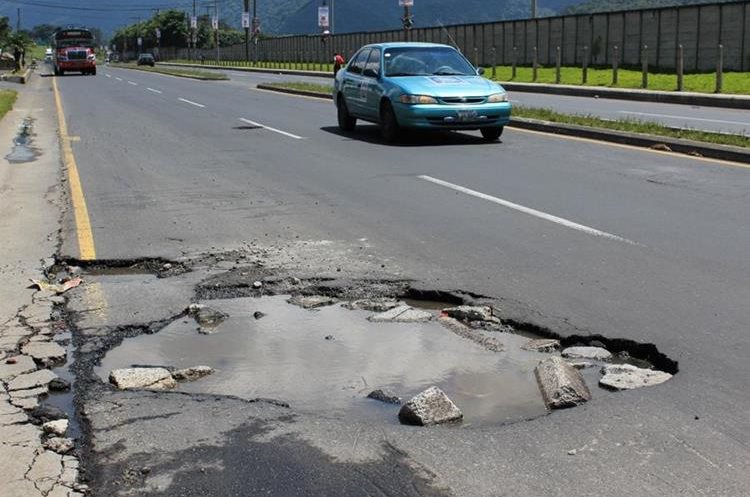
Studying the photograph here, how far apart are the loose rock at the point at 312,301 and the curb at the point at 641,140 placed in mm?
7534

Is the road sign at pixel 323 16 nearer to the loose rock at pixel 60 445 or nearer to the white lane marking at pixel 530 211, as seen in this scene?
the white lane marking at pixel 530 211

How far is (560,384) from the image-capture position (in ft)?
14.1

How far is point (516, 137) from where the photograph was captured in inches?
603

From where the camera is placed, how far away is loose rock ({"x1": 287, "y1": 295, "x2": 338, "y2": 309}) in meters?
5.96

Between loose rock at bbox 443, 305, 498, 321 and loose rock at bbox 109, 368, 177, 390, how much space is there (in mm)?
1886

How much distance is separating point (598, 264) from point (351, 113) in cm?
1090

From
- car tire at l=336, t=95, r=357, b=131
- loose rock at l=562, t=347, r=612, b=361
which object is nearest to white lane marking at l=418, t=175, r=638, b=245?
loose rock at l=562, t=347, r=612, b=361

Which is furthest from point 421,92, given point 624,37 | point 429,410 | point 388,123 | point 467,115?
point 624,37

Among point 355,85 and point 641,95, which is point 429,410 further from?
point 641,95

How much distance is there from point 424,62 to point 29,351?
11676 millimetres

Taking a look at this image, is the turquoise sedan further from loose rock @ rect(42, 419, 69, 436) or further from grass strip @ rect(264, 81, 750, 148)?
loose rock @ rect(42, 419, 69, 436)

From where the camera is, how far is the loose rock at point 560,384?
13.7ft

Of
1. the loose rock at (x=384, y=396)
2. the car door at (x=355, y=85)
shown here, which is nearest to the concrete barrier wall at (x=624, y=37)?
the car door at (x=355, y=85)

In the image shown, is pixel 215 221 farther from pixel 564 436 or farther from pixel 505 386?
pixel 564 436
